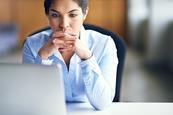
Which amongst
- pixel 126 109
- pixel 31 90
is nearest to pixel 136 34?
pixel 126 109

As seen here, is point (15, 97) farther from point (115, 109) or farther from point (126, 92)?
point (126, 92)

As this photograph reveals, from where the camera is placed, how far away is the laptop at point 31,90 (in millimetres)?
699

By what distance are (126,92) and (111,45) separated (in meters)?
2.15

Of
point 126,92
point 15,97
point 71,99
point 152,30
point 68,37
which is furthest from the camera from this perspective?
point 152,30

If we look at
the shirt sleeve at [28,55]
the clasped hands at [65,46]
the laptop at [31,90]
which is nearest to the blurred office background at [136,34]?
the shirt sleeve at [28,55]

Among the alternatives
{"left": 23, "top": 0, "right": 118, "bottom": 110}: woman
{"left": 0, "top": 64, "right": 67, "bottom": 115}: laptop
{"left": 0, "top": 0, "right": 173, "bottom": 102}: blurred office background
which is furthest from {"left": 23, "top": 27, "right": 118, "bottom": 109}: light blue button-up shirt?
{"left": 0, "top": 0, "right": 173, "bottom": 102}: blurred office background

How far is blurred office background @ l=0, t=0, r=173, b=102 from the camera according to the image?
3371 mm

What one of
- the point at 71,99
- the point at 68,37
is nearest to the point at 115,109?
the point at 71,99

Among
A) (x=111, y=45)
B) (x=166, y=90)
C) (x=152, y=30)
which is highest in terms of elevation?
(x=111, y=45)

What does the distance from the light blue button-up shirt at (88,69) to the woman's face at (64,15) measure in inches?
2.5

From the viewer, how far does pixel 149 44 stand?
4648mm

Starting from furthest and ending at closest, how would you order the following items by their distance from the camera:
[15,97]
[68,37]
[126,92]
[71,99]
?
1. [126,92]
2. [71,99]
3. [68,37]
4. [15,97]

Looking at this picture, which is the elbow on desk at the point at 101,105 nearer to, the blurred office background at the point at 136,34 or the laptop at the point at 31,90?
the laptop at the point at 31,90

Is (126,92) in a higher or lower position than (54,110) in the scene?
lower
